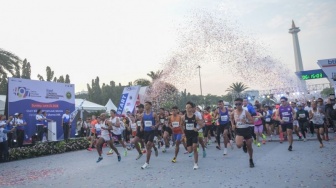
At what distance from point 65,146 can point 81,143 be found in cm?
135

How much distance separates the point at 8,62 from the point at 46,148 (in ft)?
Answer: 38.5

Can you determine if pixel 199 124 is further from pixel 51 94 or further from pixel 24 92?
pixel 51 94

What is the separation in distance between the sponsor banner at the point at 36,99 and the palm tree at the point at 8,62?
6.84 metres

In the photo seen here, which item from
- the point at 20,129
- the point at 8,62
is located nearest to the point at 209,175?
the point at 20,129

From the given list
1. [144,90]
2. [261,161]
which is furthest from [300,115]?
[144,90]

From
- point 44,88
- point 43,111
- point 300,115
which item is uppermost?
point 44,88

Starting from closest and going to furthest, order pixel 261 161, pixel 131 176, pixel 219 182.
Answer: pixel 219 182 < pixel 131 176 < pixel 261 161

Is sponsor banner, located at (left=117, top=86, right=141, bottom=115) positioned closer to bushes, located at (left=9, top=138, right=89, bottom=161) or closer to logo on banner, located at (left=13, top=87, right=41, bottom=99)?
bushes, located at (left=9, top=138, right=89, bottom=161)

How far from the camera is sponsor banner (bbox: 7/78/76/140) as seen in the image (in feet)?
53.1

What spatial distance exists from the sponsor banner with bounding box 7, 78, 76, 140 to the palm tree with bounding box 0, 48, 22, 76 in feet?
22.4

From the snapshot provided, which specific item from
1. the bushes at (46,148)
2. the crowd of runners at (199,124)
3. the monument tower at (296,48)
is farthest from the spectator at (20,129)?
the monument tower at (296,48)

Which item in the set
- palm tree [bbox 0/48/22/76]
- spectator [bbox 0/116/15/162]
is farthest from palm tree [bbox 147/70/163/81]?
spectator [bbox 0/116/15/162]

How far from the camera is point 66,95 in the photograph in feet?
65.2

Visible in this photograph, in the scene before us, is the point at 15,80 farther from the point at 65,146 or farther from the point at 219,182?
the point at 219,182
